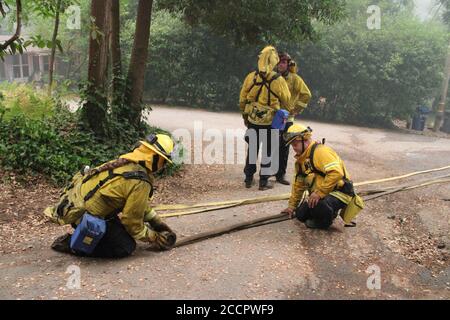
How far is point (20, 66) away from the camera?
28.4 m

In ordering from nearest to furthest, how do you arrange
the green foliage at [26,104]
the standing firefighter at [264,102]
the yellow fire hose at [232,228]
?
the yellow fire hose at [232,228]
the standing firefighter at [264,102]
the green foliage at [26,104]

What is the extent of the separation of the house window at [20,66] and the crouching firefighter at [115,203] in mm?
27220

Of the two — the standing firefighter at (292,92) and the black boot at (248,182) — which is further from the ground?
the standing firefighter at (292,92)

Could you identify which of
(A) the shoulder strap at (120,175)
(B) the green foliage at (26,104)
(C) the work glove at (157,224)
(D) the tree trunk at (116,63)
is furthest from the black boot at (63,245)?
(D) the tree trunk at (116,63)

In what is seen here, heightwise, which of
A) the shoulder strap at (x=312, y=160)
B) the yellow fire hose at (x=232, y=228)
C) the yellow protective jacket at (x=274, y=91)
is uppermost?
the yellow protective jacket at (x=274, y=91)

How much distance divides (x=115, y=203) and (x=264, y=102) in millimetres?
3396

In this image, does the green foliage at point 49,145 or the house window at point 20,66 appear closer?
the green foliage at point 49,145

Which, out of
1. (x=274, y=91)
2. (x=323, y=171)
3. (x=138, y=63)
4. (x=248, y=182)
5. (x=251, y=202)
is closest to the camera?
(x=323, y=171)

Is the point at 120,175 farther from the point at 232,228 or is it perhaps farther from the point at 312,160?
the point at 312,160

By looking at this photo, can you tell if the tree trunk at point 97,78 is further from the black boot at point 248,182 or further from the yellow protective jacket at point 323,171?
the yellow protective jacket at point 323,171

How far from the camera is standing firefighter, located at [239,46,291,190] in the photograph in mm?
6668

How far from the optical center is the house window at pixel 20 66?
28188 millimetres

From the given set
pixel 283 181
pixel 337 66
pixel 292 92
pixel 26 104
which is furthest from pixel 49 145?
pixel 337 66
